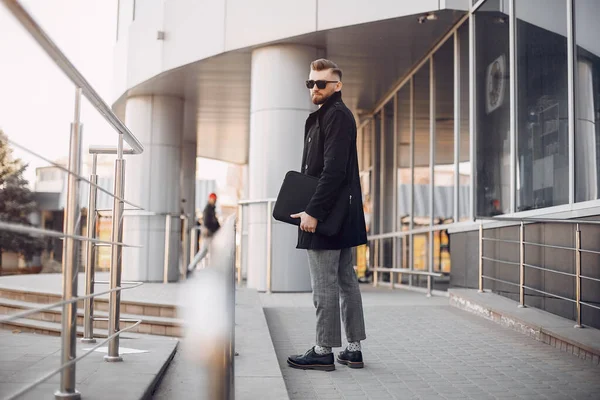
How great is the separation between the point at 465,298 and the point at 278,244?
10.2ft

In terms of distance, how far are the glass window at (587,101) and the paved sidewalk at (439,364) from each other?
5.05ft

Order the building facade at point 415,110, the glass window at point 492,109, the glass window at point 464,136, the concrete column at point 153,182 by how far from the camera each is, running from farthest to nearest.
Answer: the concrete column at point 153,182 → the glass window at point 464,136 → the glass window at point 492,109 → the building facade at point 415,110

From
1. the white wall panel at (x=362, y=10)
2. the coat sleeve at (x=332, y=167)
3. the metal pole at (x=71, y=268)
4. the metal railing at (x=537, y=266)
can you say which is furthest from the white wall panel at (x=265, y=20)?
the metal pole at (x=71, y=268)

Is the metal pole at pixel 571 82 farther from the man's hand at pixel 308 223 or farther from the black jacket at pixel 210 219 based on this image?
the black jacket at pixel 210 219

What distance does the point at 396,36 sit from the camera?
10406 mm

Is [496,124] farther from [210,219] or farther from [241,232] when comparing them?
[210,219]

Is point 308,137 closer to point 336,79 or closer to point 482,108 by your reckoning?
point 336,79

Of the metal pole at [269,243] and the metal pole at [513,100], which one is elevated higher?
the metal pole at [513,100]

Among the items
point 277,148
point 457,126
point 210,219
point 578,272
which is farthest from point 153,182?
point 578,272

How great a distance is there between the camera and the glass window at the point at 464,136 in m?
9.70

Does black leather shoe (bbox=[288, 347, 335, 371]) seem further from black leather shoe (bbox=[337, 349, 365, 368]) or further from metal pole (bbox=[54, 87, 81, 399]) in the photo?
metal pole (bbox=[54, 87, 81, 399])

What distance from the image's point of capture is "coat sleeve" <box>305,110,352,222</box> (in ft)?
13.5

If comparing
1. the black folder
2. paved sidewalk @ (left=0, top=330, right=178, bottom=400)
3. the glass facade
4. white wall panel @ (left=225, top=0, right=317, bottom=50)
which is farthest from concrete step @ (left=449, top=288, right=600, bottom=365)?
white wall panel @ (left=225, top=0, right=317, bottom=50)

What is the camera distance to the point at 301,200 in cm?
423
